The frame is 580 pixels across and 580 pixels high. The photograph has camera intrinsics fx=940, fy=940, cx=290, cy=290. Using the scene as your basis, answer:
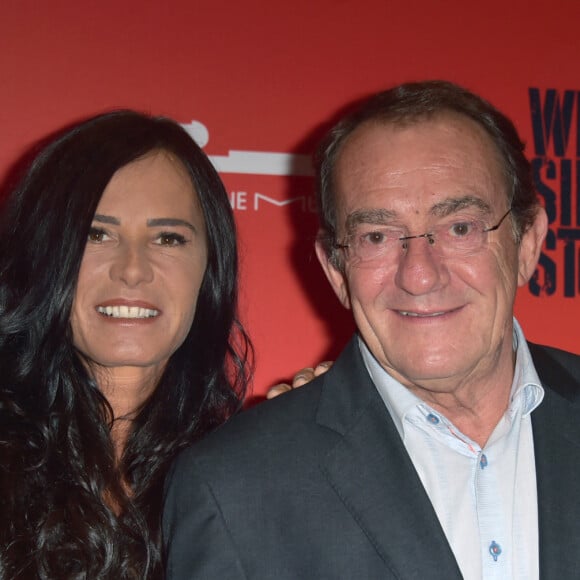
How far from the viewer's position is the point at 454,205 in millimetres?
2105

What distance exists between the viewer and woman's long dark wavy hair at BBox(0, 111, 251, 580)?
227cm

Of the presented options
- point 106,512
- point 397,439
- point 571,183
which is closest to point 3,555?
point 106,512

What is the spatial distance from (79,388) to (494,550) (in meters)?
1.23

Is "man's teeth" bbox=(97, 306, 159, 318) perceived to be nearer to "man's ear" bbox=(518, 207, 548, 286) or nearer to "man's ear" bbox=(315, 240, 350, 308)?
"man's ear" bbox=(315, 240, 350, 308)

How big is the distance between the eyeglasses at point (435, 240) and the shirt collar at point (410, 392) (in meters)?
0.26

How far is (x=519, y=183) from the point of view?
2.28 metres

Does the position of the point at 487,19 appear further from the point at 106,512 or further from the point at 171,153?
the point at 106,512

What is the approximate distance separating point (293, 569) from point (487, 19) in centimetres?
246

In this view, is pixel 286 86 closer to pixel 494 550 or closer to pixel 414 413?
pixel 414 413

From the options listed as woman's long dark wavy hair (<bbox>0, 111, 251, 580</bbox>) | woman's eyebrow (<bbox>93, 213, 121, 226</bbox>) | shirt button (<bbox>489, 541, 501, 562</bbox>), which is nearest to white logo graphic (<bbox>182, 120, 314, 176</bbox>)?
woman's long dark wavy hair (<bbox>0, 111, 251, 580</bbox>)

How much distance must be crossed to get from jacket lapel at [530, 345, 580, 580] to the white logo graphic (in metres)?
1.38

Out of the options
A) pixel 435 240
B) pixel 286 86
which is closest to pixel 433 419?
pixel 435 240

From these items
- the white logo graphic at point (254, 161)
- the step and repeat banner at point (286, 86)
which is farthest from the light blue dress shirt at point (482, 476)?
the white logo graphic at point (254, 161)

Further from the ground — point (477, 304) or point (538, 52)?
point (538, 52)
